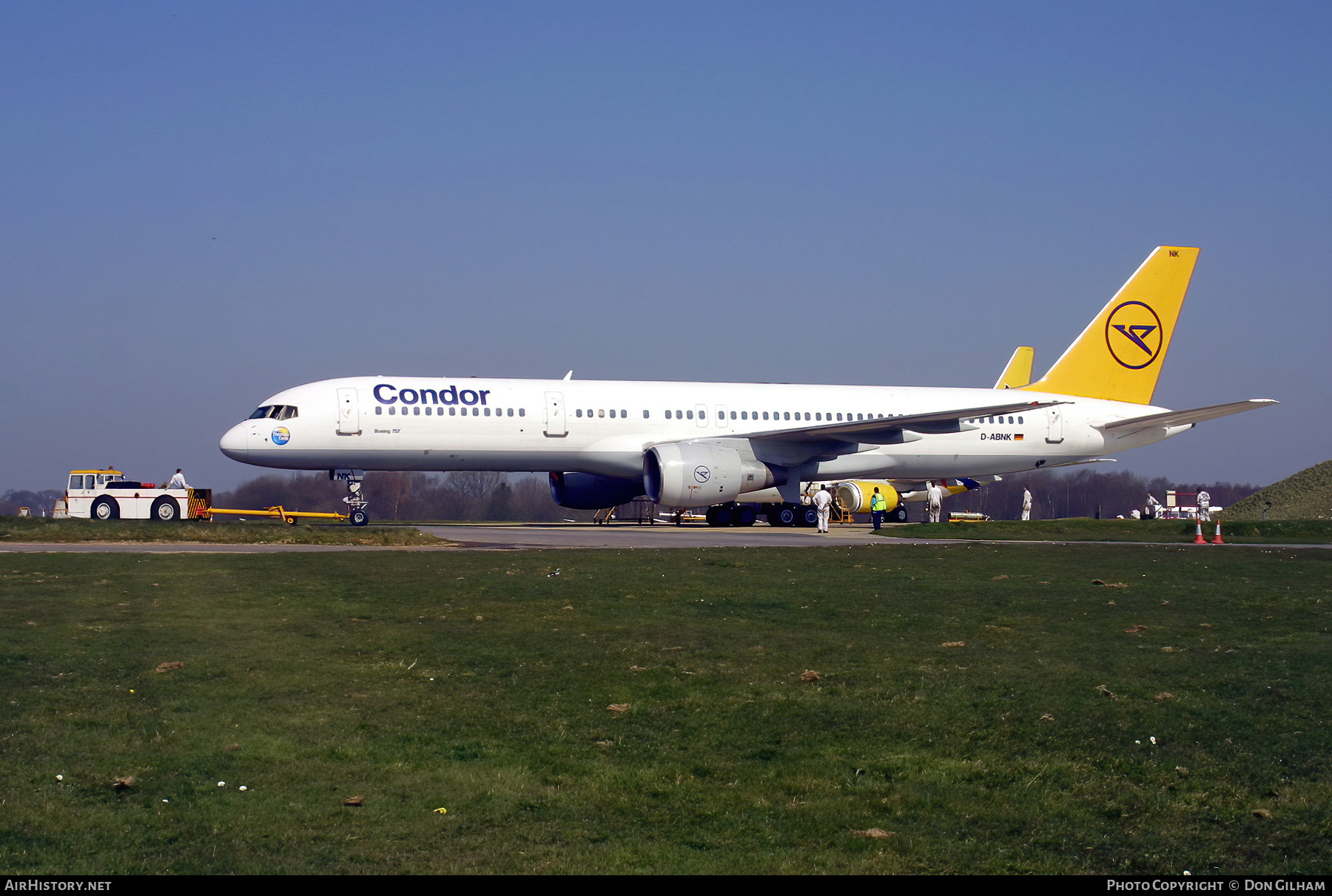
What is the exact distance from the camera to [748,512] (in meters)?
35.6

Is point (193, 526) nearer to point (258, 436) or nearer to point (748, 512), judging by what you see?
point (258, 436)

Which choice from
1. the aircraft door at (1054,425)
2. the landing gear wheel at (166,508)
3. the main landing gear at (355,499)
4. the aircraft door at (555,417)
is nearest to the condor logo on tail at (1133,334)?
the aircraft door at (1054,425)

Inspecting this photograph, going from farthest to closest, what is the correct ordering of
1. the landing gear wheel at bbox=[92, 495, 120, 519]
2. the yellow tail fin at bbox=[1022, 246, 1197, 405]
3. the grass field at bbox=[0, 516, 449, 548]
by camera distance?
the yellow tail fin at bbox=[1022, 246, 1197, 405] → the landing gear wheel at bbox=[92, 495, 120, 519] → the grass field at bbox=[0, 516, 449, 548]

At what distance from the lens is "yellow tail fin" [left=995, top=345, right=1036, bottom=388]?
51594mm

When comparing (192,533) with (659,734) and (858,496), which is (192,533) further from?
(858,496)

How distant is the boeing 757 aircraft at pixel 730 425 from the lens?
1128 inches

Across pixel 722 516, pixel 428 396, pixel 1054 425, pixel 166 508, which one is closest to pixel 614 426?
pixel 428 396

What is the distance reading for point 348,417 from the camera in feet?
93.6

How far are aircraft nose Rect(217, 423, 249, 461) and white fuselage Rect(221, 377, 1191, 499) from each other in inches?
1.1

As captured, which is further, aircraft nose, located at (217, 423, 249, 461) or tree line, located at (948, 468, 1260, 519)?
tree line, located at (948, 468, 1260, 519)

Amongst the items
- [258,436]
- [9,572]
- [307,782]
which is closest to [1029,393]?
[258,436]

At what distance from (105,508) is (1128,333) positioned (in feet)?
107

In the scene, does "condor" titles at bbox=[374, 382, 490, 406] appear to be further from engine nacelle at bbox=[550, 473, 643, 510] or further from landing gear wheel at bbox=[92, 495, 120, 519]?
landing gear wheel at bbox=[92, 495, 120, 519]

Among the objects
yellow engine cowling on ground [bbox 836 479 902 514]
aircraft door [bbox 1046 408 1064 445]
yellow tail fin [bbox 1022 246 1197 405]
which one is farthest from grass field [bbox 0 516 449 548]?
yellow engine cowling on ground [bbox 836 479 902 514]
